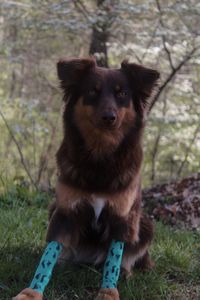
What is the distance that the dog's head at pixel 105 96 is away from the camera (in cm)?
347

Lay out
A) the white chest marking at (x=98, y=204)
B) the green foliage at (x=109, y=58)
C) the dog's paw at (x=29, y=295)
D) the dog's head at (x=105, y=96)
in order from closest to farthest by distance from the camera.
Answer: the dog's paw at (x=29, y=295), the dog's head at (x=105, y=96), the white chest marking at (x=98, y=204), the green foliage at (x=109, y=58)

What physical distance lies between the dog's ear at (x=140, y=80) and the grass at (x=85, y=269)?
1.38m

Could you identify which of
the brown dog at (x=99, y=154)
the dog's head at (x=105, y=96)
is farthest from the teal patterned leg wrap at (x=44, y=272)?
the dog's head at (x=105, y=96)

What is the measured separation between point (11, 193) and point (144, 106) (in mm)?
3351

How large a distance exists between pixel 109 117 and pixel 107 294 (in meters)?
1.25

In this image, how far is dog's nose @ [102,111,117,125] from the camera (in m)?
3.36

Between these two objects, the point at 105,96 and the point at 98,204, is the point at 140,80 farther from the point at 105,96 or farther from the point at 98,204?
the point at 98,204

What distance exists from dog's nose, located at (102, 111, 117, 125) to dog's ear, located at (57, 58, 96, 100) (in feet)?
1.47

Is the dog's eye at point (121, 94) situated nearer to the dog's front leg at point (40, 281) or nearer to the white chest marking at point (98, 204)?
the white chest marking at point (98, 204)

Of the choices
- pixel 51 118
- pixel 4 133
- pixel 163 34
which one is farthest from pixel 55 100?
pixel 163 34

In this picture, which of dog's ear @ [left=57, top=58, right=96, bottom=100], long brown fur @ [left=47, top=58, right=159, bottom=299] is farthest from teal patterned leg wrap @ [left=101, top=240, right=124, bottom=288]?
dog's ear @ [left=57, top=58, right=96, bottom=100]

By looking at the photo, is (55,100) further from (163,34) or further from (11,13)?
(163,34)

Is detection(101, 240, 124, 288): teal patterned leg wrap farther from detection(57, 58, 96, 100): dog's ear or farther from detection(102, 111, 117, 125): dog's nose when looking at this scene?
detection(57, 58, 96, 100): dog's ear

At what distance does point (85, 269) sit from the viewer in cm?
405
